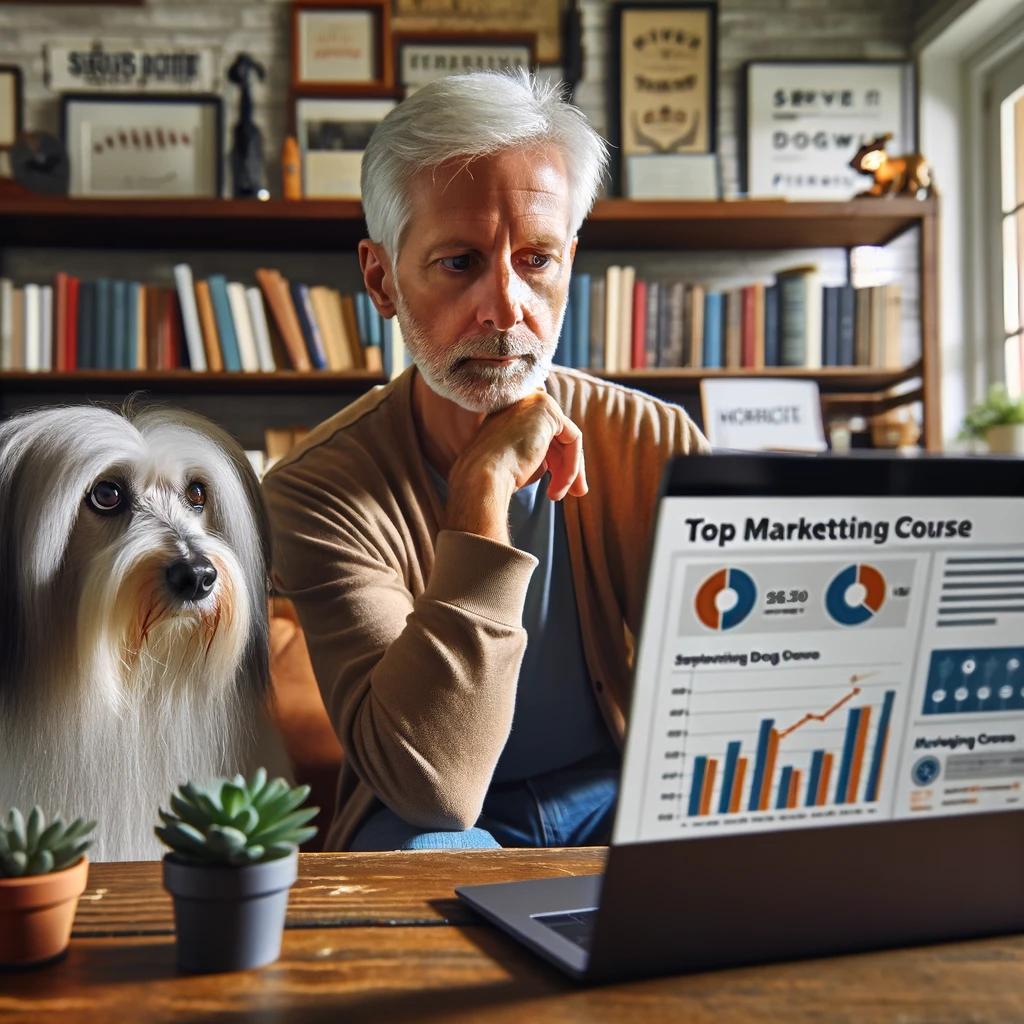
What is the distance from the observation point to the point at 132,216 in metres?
2.97

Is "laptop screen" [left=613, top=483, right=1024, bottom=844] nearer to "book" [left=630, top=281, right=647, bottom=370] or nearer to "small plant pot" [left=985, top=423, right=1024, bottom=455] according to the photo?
"small plant pot" [left=985, top=423, right=1024, bottom=455]

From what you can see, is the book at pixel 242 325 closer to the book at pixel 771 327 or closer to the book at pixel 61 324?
the book at pixel 61 324

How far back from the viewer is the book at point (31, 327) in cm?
299

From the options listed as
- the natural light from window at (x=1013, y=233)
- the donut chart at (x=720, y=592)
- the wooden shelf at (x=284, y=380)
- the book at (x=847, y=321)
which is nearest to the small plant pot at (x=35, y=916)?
the donut chart at (x=720, y=592)

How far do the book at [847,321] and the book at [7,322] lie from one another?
232 centimetres

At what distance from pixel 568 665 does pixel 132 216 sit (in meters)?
2.24

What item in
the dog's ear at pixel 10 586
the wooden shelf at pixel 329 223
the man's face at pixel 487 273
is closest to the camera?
the dog's ear at pixel 10 586

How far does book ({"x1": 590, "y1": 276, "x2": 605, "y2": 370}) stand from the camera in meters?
3.09

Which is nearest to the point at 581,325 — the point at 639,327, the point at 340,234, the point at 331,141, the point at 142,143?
the point at 639,327

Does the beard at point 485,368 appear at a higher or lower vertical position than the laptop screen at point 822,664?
higher

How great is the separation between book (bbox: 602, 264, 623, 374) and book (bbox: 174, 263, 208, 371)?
44.3 inches

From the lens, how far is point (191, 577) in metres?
0.98

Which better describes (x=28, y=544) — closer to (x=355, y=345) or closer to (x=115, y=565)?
(x=115, y=565)

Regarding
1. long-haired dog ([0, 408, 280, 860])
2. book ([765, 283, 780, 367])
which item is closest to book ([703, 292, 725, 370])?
book ([765, 283, 780, 367])
